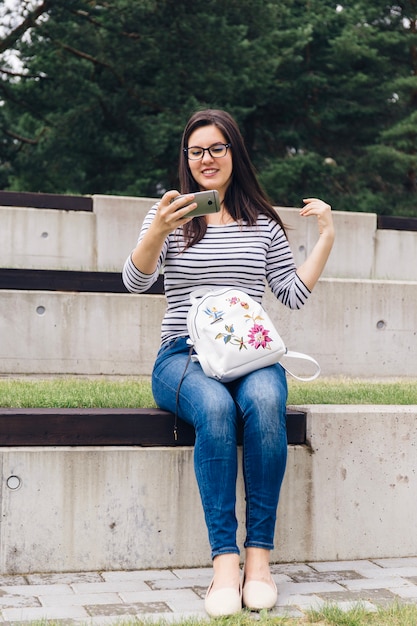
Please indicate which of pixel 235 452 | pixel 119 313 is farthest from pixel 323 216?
pixel 119 313

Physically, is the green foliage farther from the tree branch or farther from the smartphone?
the smartphone

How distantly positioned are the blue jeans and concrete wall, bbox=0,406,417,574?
49cm

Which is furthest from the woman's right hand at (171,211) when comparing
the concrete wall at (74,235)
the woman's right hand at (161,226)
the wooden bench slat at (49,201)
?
the wooden bench slat at (49,201)

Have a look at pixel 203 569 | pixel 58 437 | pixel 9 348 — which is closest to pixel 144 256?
pixel 58 437

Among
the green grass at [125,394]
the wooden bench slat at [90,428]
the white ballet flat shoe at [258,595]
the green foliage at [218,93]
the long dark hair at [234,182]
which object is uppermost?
the green foliage at [218,93]

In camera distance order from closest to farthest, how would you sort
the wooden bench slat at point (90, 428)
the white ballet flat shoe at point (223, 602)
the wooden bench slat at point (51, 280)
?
the white ballet flat shoe at point (223, 602)
the wooden bench slat at point (90, 428)
the wooden bench slat at point (51, 280)

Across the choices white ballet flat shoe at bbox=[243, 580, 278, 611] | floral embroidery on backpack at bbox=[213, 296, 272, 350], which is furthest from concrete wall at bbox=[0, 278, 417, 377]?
white ballet flat shoe at bbox=[243, 580, 278, 611]

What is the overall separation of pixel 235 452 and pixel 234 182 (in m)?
1.32

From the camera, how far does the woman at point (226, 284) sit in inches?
135

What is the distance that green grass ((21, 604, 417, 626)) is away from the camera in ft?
10.2

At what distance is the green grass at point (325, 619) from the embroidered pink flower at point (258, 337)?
3.24ft

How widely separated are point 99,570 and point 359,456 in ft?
4.05

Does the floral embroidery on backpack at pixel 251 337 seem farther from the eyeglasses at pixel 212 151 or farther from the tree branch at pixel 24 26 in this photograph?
the tree branch at pixel 24 26

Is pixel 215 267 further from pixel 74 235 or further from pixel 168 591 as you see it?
pixel 74 235
